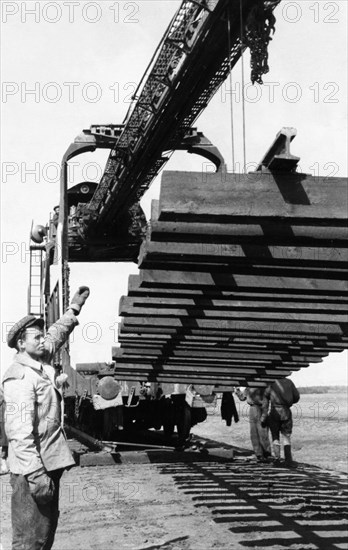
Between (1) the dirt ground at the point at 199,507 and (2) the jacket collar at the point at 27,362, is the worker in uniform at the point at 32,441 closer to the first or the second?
(2) the jacket collar at the point at 27,362

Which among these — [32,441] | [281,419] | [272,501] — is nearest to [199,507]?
[272,501]

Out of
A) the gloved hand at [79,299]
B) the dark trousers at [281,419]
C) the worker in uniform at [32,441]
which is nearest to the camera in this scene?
the worker in uniform at [32,441]

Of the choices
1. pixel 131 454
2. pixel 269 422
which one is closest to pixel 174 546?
pixel 131 454

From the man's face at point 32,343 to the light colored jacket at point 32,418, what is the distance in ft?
0.20

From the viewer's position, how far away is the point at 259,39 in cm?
1061

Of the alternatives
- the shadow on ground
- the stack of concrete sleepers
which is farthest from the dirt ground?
the stack of concrete sleepers

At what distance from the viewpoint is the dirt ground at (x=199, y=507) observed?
7000 millimetres

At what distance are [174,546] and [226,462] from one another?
7.67 metres

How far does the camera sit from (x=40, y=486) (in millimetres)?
4992

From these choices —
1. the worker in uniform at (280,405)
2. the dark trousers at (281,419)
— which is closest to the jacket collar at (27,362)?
the worker in uniform at (280,405)

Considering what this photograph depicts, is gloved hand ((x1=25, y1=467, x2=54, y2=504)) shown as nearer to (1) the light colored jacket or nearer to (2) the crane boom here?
(1) the light colored jacket

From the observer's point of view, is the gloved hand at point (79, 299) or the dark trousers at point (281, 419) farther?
the dark trousers at point (281, 419)

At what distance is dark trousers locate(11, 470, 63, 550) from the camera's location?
5070mm

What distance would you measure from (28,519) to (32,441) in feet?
1.59
